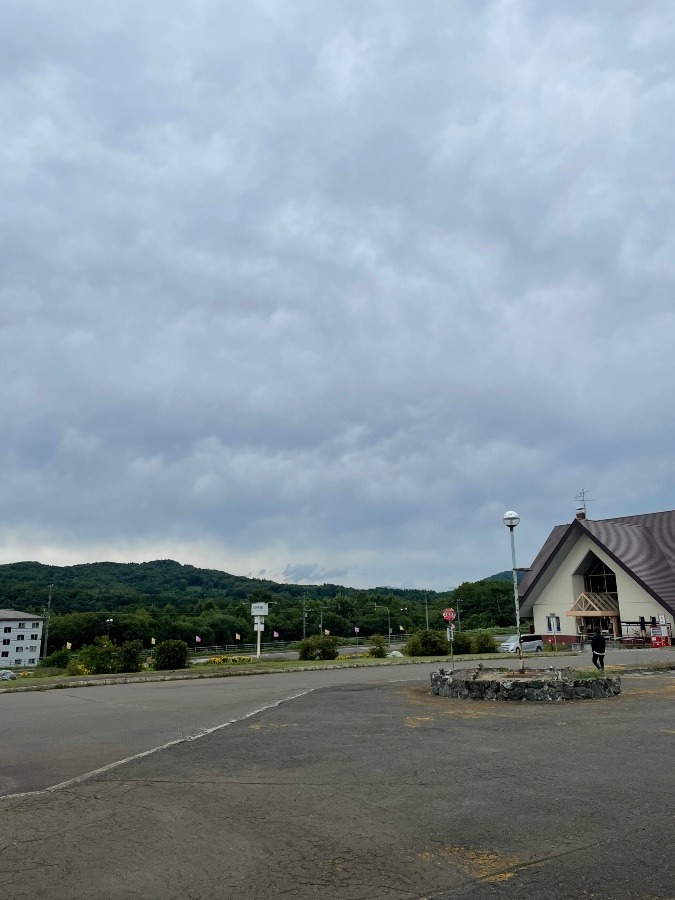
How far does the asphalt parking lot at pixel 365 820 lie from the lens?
15.4ft

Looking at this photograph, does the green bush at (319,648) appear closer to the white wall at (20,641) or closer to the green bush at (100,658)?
the green bush at (100,658)

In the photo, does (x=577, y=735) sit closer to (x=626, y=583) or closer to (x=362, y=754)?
(x=362, y=754)

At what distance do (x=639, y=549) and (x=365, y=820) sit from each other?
54.4 m

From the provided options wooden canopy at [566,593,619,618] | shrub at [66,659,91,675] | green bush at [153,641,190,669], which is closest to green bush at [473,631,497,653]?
green bush at [153,641,190,669]

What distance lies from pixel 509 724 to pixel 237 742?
4.63m

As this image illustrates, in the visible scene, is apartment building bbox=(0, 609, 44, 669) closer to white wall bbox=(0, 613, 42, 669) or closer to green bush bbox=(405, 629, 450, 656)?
white wall bbox=(0, 613, 42, 669)

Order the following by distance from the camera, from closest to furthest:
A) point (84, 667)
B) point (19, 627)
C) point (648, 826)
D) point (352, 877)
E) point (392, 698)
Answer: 1. point (352, 877)
2. point (648, 826)
3. point (392, 698)
4. point (84, 667)
5. point (19, 627)

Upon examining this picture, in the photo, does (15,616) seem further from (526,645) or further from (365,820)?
(365,820)

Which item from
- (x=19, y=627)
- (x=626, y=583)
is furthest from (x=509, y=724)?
(x=19, y=627)

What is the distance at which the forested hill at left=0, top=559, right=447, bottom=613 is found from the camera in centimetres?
12538

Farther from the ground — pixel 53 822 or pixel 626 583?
pixel 626 583

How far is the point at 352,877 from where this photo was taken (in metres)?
4.75

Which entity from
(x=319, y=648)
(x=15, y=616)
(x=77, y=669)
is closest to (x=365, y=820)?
(x=77, y=669)

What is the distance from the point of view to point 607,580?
189ft
